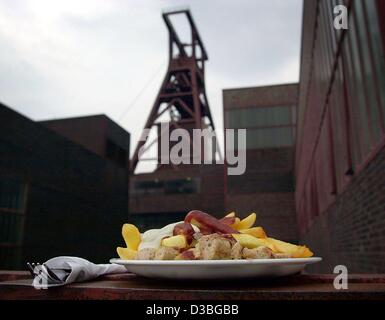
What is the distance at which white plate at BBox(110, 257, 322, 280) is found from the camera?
2.93 ft

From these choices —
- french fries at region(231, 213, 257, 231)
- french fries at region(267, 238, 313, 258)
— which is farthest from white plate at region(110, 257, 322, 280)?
french fries at region(231, 213, 257, 231)

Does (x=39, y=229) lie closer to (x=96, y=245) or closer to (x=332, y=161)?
(x=96, y=245)

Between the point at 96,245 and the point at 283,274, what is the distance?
58.4 ft

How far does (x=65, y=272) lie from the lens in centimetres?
101

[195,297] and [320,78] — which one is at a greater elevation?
[320,78]

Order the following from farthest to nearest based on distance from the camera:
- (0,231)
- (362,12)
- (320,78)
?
(0,231)
(320,78)
(362,12)

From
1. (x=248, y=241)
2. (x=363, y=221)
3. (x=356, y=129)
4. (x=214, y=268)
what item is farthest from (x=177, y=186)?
(x=214, y=268)

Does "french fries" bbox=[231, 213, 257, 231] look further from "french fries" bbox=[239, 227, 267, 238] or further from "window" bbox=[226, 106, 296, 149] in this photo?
"window" bbox=[226, 106, 296, 149]

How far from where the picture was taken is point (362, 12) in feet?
13.9

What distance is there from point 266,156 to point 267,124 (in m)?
2.14

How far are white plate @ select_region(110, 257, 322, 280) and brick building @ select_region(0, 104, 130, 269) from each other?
466 inches

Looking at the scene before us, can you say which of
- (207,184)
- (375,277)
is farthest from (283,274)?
(207,184)

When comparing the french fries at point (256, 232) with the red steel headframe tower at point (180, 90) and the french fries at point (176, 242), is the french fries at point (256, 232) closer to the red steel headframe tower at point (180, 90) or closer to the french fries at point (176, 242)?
the french fries at point (176, 242)

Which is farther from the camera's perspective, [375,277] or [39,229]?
[39,229]
